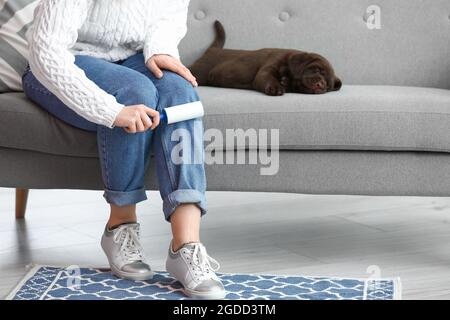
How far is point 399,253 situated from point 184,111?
0.77m

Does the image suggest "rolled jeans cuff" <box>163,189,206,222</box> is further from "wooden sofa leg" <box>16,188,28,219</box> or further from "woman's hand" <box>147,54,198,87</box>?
"wooden sofa leg" <box>16,188,28,219</box>

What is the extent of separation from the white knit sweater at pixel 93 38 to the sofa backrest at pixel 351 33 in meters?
0.45

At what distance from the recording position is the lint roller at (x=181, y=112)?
6.19 ft

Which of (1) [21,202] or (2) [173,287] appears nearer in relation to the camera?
(2) [173,287]

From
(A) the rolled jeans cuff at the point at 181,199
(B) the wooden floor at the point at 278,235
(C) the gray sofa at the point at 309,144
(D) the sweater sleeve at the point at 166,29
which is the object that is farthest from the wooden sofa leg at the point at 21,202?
(A) the rolled jeans cuff at the point at 181,199

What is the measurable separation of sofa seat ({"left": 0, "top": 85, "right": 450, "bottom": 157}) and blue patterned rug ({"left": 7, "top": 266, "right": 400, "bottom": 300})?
31cm

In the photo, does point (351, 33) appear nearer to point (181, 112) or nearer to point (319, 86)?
point (319, 86)

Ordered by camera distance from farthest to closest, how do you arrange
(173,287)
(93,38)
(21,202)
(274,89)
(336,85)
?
(21,202) < (336,85) < (274,89) < (93,38) < (173,287)

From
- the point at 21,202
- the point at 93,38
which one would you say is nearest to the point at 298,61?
the point at 93,38

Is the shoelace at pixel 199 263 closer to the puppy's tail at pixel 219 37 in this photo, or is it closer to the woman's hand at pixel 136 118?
the woman's hand at pixel 136 118

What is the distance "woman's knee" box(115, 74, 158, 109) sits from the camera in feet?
6.23

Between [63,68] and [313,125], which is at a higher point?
[63,68]

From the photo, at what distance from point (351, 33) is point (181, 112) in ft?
2.92

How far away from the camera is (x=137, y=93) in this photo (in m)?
1.90
